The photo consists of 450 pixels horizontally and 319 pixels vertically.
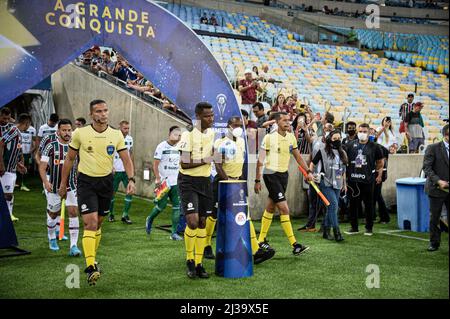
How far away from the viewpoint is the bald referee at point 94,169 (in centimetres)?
691

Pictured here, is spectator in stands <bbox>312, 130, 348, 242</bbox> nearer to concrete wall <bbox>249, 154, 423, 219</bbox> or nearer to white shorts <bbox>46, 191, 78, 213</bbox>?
concrete wall <bbox>249, 154, 423, 219</bbox>

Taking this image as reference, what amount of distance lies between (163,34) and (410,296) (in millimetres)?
5175

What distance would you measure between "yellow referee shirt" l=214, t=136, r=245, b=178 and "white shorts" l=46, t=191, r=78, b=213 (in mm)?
2217

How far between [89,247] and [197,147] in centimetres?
179

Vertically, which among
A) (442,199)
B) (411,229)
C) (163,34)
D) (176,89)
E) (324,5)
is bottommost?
(411,229)

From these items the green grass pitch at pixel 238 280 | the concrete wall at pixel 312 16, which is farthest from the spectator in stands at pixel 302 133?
the concrete wall at pixel 312 16

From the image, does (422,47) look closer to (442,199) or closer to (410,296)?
(442,199)

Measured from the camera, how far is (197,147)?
7.44 meters

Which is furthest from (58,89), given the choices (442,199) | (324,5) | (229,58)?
(324,5)

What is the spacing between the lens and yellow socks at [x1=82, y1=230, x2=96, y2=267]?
6.85 m

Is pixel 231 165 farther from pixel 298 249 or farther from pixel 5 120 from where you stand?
pixel 5 120

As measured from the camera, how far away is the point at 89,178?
7.00m

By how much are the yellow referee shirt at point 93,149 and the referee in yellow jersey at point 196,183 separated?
92 centimetres

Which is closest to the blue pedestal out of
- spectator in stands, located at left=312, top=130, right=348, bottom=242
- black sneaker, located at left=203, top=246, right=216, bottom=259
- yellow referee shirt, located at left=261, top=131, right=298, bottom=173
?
black sneaker, located at left=203, top=246, right=216, bottom=259
